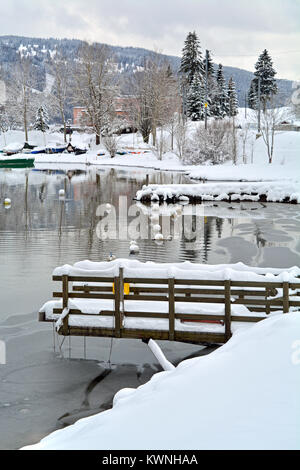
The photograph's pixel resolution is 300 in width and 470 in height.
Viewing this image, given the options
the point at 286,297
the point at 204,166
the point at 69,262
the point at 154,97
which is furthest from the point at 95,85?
the point at 286,297

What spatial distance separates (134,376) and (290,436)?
5500mm

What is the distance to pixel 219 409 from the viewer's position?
5887 millimetres

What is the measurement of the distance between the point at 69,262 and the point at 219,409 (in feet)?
42.9

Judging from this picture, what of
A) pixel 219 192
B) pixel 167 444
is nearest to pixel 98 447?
pixel 167 444

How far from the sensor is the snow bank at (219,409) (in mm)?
5277

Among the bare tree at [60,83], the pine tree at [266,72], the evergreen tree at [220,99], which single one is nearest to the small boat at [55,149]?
the bare tree at [60,83]

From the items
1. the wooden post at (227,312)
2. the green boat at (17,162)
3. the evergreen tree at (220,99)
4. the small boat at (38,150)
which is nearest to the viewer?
the wooden post at (227,312)

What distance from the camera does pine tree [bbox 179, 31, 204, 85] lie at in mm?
86375

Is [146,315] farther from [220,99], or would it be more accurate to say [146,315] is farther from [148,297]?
[220,99]

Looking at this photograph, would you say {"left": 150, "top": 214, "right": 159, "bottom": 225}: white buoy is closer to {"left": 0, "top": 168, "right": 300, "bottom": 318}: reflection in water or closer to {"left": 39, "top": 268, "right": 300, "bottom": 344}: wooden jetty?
{"left": 0, "top": 168, "right": 300, "bottom": 318}: reflection in water

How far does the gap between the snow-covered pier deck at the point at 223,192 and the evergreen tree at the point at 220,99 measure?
47.6 meters

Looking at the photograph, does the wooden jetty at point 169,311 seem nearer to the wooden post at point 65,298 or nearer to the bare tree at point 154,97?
the wooden post at point 65,298

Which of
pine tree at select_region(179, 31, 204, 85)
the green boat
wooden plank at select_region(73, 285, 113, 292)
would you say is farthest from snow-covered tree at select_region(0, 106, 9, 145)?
wooden plank at select_region(73, 285, 113, 292)
